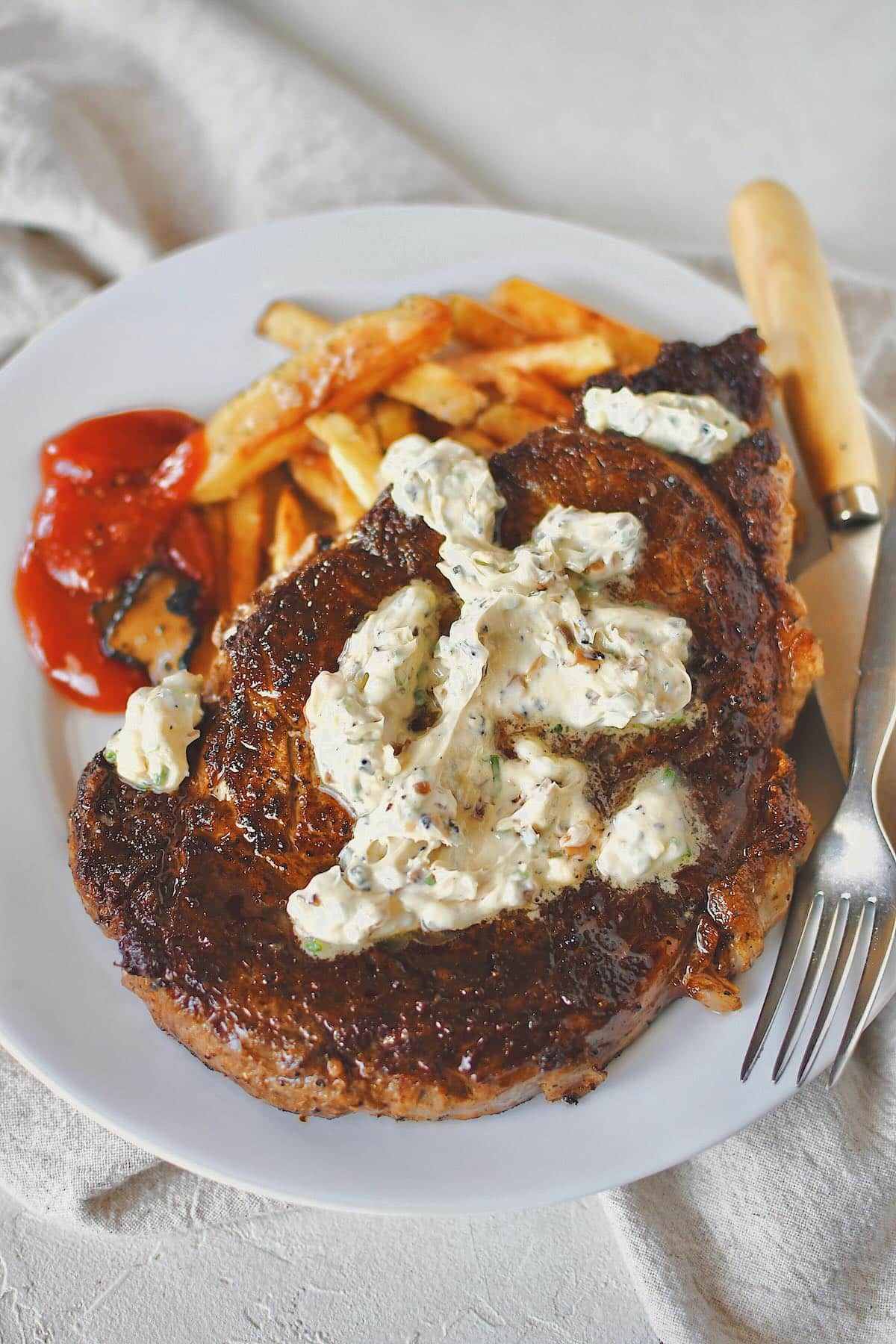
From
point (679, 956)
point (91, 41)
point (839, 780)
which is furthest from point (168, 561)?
point (91, 41)

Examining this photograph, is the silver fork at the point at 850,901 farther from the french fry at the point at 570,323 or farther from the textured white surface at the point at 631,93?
the textured white surface at the point at 631,93

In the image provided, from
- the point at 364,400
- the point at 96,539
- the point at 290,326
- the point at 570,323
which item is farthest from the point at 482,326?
the point at 96,539

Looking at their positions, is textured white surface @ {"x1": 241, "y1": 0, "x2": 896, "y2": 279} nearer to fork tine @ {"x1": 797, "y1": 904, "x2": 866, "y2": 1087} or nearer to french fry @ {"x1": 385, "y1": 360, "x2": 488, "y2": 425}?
french fry @ {"x1": 385, "y1": 360, "x2": 488, "y2": 425}

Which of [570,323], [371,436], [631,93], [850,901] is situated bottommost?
[850,901]

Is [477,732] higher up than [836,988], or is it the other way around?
[477,732]

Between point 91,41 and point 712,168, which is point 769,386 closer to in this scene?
point 712,168

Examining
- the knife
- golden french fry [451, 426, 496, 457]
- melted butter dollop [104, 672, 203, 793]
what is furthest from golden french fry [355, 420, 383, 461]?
the knife

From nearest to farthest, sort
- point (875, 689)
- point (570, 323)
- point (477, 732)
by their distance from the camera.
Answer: point (477, 732)
point (875, 689)
point (570, 323)

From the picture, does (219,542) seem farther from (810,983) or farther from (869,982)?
(869,982)
